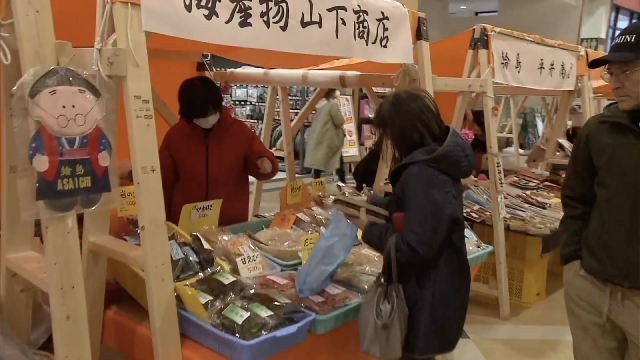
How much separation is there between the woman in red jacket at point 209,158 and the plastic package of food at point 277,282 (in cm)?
73

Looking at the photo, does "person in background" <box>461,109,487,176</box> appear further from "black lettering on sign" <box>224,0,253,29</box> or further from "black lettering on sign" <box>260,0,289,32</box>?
"black lettering on sign" <box>224,0,253,29</box>

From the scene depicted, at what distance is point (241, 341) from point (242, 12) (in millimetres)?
1015

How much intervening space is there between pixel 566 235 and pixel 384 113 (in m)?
0.75

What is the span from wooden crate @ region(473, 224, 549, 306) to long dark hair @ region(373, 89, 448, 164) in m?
1.99

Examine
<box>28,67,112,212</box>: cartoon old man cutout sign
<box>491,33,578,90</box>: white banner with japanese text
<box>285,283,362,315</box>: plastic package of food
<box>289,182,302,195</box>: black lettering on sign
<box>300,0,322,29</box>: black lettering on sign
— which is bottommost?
<box>285,283,362,315</box>: plastic package of food

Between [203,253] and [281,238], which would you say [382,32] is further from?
[203,253]

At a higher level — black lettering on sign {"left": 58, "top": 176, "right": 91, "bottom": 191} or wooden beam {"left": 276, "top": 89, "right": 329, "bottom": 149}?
wooden beam {"left": 276, "top": 89, "right": 329, "bottom": 149}

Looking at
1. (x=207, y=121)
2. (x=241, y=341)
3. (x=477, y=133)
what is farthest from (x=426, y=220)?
(x=477, y=133)

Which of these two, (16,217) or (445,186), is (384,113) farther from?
(16,217)

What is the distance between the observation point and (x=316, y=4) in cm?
192

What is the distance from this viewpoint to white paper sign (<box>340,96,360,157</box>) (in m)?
7.77

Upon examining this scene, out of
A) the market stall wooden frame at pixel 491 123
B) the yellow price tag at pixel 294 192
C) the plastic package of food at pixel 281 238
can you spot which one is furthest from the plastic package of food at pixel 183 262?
the market stall wooden frame at pixel 491 123

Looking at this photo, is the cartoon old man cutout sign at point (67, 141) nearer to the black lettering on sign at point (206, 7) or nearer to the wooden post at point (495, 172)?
the black lettering on sign at point (206, 7)

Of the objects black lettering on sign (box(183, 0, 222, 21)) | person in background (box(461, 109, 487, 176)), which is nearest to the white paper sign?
person in background (box(461, 109, 487, 176))
